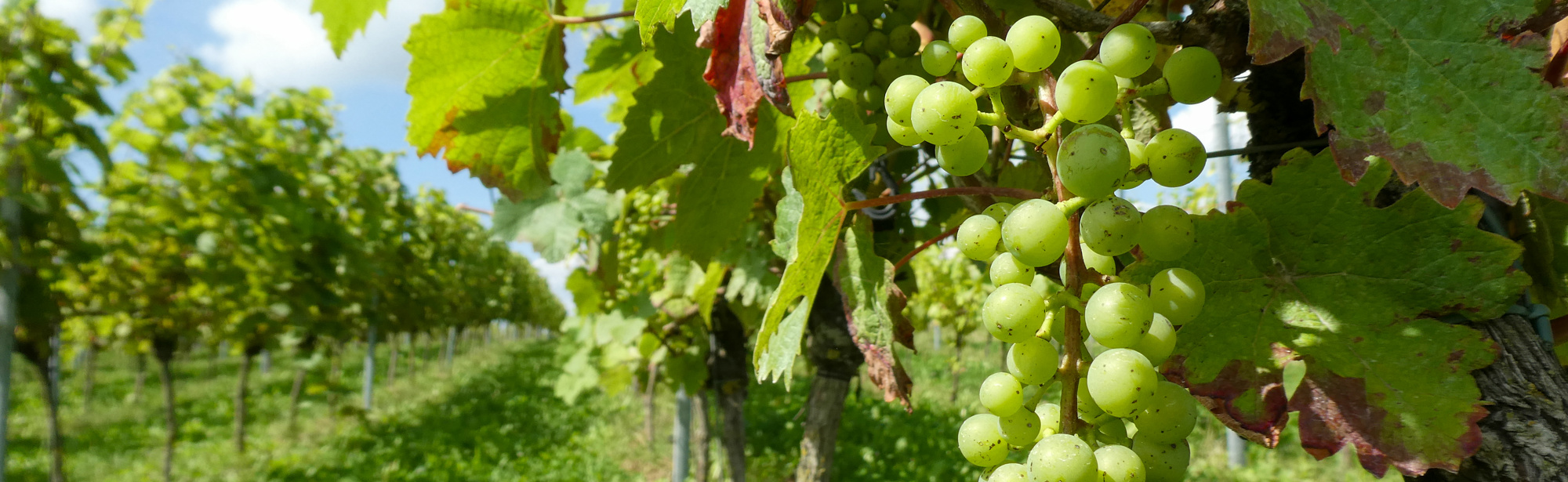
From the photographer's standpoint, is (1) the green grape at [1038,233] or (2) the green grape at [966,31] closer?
(1) the green grape at [1038,233]

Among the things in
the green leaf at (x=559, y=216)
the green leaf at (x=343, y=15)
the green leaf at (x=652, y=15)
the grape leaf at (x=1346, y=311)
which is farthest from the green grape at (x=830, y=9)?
the green leaf at (x=559, y=216)

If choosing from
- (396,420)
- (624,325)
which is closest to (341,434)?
(396,420)

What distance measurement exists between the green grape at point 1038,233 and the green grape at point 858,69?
533mm

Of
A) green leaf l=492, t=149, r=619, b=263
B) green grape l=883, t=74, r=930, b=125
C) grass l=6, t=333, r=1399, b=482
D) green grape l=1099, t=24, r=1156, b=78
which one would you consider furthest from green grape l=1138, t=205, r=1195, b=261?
grass l=6, t=333, r=1399, b=482

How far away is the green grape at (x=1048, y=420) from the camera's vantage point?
0.66m

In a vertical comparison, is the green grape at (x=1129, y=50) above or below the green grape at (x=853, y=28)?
below

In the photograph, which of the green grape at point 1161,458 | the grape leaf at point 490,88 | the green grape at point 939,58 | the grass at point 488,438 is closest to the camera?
the green grape at point 1161,458

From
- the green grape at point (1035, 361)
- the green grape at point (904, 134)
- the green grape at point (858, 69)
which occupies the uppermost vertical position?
the green grape at point (858, 69)

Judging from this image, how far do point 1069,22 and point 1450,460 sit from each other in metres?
0.48

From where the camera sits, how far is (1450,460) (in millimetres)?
602

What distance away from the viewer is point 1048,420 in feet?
2.23

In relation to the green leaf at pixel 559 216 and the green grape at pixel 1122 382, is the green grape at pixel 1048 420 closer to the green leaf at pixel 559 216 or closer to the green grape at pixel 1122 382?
the green grape at pixel 1122 382

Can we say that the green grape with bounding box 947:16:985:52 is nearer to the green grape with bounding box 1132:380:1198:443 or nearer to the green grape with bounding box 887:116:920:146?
the green grape with bounding box 887:116:920:146

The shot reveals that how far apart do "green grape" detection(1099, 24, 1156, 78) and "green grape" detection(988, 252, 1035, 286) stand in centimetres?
18
